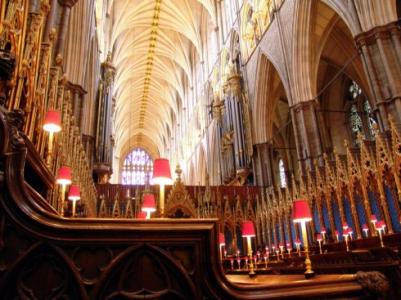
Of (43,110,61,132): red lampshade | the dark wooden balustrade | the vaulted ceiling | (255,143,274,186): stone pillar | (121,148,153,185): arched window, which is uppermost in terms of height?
the vaulted ceiling

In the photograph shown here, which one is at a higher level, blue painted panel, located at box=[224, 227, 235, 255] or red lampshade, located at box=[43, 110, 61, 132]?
red lampshade, located at box=[43, 110, 61, 132]

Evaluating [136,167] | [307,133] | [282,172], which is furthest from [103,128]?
[136,167]

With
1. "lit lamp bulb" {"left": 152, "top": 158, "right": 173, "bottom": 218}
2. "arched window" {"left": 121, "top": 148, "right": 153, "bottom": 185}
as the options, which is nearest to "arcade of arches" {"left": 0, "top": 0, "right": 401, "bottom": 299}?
"lit lamp bulb" {"left": 152, "top": 158, "right": 173, "bottom": 218}

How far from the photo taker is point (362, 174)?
304 inches

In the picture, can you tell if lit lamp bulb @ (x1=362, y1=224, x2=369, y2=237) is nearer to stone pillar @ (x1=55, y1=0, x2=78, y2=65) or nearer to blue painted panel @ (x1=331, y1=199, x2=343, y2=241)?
blue painted panel @ (x1=331, y1=199, x2=343, y2=241)

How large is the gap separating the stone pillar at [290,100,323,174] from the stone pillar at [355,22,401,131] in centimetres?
321

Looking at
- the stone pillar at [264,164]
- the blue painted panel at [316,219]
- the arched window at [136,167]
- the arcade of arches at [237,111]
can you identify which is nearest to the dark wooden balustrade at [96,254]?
the arcade of arches at [237,111]

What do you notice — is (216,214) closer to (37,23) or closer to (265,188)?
(265,188)

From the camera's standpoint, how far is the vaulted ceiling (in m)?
23.2

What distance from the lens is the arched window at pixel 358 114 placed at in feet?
52.1

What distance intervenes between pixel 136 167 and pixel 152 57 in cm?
1695

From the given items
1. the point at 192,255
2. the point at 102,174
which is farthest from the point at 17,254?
A: the point at 102,174

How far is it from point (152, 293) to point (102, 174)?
14270 millimetres

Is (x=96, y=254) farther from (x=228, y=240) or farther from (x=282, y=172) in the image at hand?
(x=282, y=172)
